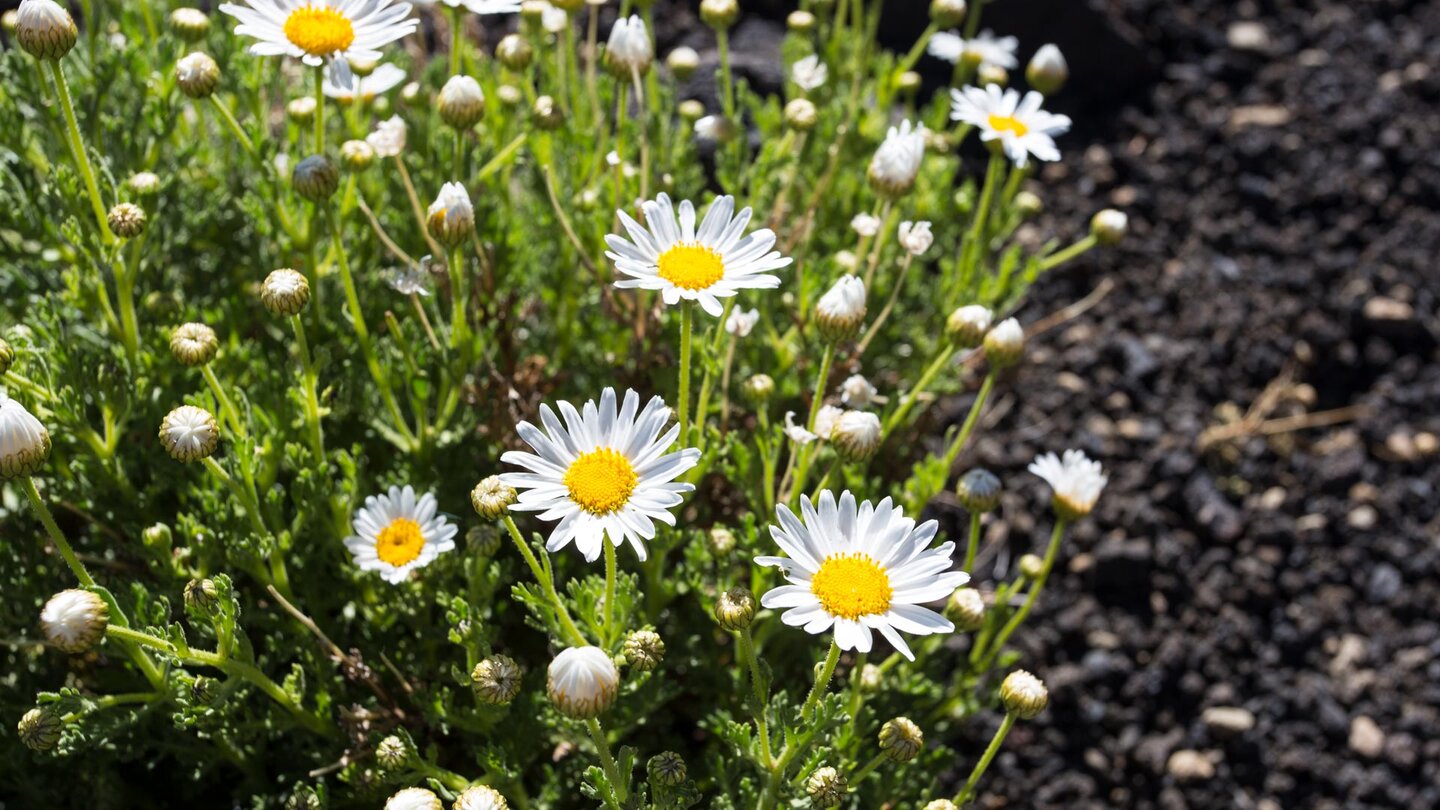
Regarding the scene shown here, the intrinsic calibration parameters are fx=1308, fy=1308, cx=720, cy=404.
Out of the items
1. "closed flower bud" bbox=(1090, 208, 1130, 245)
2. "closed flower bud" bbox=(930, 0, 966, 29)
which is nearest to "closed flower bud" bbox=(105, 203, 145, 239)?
"closed flower bud" bbox=(930, 0, 966, 29)

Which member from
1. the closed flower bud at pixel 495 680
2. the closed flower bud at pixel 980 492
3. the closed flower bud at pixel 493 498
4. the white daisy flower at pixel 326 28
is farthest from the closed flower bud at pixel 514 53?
the closed flower bud at pixel 495 680

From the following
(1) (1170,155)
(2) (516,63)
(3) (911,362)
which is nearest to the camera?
(2) (516,63)

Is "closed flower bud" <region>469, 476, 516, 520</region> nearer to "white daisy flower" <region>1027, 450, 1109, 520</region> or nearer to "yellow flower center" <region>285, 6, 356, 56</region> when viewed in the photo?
"yellow flower center" <region>285, 6, 356, 56</region>

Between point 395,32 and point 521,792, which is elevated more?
point 395,32

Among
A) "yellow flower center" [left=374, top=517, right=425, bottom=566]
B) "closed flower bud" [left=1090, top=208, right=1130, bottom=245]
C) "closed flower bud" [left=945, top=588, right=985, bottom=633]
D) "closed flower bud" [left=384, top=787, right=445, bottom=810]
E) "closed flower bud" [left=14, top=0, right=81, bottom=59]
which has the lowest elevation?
"closed flower bud" [left=945, top=588, right=985, bottom=633]

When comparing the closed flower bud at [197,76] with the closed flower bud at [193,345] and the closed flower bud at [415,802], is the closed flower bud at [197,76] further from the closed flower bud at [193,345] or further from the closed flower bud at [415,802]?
the closed flower bud at [415,802]

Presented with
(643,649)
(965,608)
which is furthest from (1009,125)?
(643,649)

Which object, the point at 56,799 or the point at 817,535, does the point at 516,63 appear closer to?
the point at 817,535

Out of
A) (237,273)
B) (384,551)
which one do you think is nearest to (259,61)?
(237,273)
